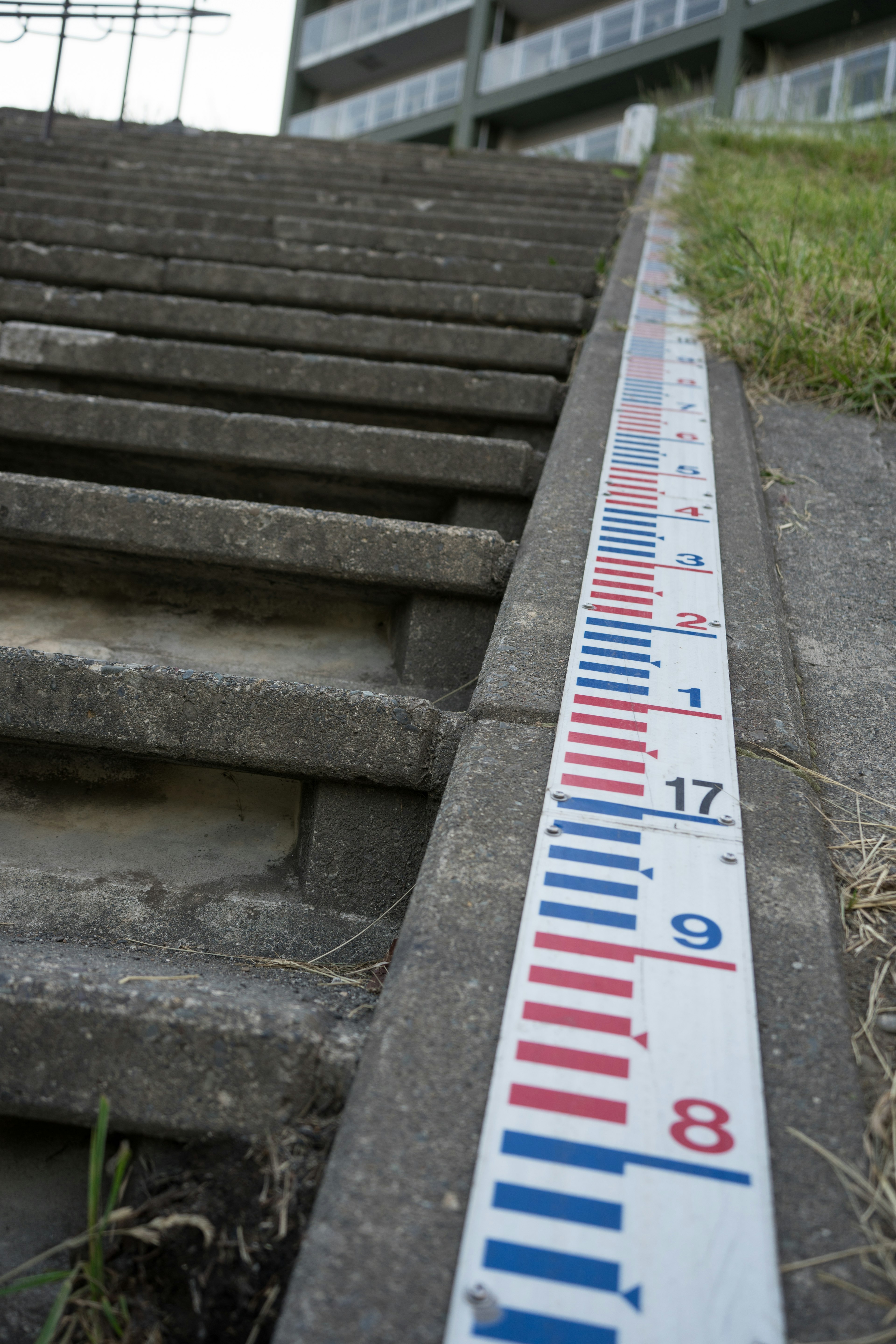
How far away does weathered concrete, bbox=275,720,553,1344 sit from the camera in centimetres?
70

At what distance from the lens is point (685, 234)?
3.69m

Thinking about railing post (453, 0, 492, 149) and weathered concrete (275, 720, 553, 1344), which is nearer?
weathered concrete (275, 720, 553, 1344)

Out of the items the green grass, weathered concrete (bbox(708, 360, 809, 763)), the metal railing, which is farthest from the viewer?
the metal railing

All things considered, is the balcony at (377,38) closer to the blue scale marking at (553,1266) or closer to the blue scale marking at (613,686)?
the blue scale marking at (613,686)

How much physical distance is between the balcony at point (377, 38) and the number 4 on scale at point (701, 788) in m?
21.2

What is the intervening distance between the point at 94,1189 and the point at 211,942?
18.8 inches

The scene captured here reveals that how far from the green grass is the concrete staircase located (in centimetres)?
46

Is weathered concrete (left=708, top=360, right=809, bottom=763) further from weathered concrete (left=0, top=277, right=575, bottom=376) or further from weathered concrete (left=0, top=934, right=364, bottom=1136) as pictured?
weathered concrete (left=0, top=277, right=575, bottom=376)

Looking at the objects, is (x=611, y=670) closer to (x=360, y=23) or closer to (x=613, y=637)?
(x=613, y=637)

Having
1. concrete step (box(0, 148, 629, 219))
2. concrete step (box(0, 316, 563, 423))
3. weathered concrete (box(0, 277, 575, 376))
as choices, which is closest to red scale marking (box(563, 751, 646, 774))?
concrete step (box(0, 316, 563, 423))

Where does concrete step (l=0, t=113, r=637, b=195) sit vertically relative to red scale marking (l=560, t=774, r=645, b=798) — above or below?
above

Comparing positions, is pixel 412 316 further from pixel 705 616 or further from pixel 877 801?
pixel 877 801

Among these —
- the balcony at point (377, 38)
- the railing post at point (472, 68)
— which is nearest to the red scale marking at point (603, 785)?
the railing post at point (472, 68)

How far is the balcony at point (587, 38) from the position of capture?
614 inches
